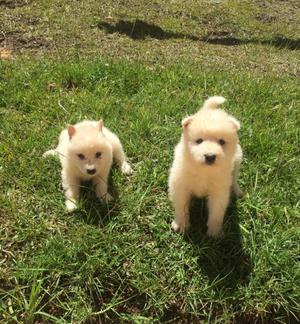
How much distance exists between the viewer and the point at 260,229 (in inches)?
146

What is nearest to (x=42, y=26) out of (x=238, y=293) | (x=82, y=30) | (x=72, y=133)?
(x=82, y=30)

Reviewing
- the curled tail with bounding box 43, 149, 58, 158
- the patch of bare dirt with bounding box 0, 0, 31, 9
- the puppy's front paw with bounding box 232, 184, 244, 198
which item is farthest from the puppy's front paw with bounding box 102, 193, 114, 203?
the patch of bare dirt with bounding box 0, 0, 31, 9

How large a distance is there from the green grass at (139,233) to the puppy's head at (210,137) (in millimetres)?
724

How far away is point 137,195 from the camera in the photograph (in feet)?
12.9

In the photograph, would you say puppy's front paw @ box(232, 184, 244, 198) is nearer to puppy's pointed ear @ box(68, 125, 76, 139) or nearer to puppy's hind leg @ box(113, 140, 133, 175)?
puppy's hind leg @ box(113, 140, 133, 175)

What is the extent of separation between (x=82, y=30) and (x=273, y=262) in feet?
16.2

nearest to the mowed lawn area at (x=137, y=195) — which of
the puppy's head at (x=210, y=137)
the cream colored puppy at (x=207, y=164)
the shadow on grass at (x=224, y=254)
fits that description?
the shadow on grass at (x=224, y=254)

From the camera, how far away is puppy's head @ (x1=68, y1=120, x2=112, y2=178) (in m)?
3.78

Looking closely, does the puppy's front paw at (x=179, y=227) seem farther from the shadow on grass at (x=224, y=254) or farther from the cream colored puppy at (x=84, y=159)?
the cream colored puppy at (x=84, y=159)

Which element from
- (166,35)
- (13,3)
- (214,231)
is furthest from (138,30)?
(214,231)

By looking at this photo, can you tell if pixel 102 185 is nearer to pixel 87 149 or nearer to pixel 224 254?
pixel 87 149

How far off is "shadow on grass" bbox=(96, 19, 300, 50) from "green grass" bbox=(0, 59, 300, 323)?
2.55 m

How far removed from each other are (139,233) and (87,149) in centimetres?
79

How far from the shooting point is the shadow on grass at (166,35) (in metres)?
7.34
